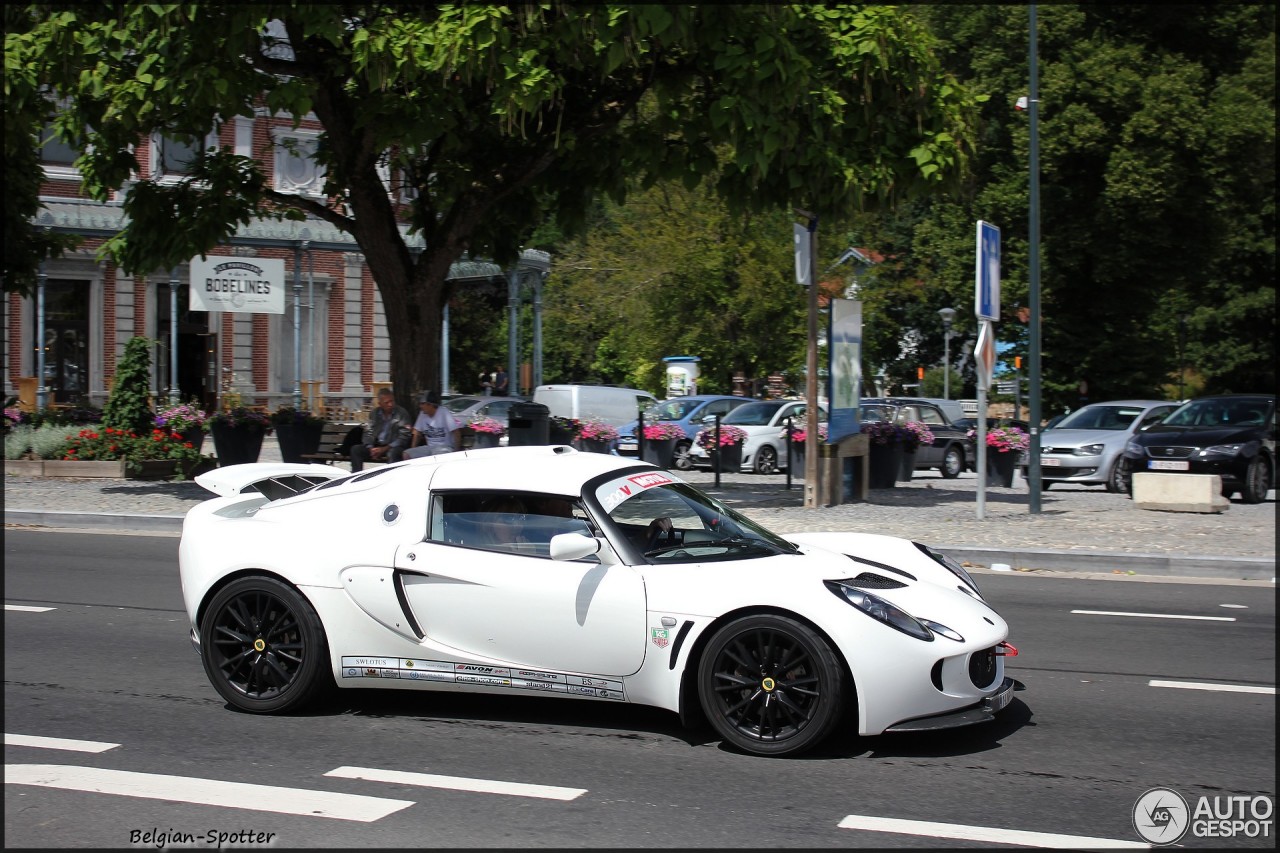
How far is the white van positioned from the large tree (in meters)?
9.91

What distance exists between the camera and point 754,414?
2647 centimetres

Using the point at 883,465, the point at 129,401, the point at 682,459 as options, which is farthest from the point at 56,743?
the point at 682,459

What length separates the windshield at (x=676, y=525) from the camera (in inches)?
246

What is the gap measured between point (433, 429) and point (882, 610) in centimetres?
1089

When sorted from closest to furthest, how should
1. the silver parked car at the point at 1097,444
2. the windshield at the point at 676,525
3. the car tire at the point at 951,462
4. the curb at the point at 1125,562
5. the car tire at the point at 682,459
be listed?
the windshield at the point at 676,525, the curb at the point at 1125,562, the silver parked car at the point at 1097,444, the car tire at the point at 682,459, the car tire at the point at 951,462

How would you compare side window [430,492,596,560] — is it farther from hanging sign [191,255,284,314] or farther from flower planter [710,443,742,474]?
hanging sign [191,255,284,314]

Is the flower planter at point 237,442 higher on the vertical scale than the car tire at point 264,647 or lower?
higher

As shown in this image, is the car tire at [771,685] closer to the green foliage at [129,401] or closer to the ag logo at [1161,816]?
the ag logo at [1161,816]

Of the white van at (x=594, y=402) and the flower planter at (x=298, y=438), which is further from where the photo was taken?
the white van at (x=594, y=402)

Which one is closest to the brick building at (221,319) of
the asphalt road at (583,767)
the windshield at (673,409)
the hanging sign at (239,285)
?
the windshield at (673,409)

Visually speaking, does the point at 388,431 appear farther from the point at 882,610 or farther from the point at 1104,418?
the point at 1104,418

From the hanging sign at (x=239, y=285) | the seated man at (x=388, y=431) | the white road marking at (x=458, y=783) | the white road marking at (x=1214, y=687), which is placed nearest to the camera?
the white road marking at (x=458, y=783)

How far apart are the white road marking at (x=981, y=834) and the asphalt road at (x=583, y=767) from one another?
12 mm

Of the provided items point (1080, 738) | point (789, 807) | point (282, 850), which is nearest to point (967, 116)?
point (1080, 738)
